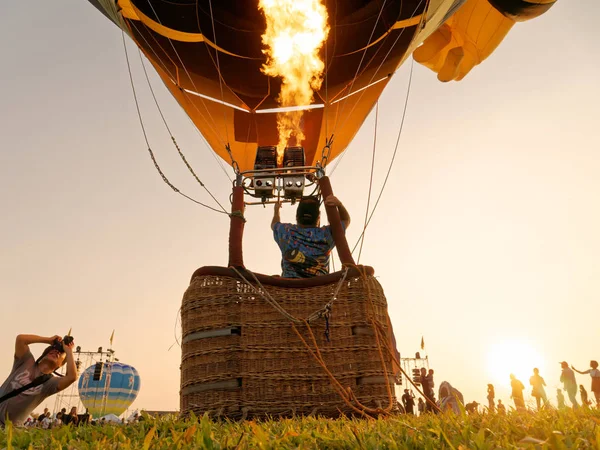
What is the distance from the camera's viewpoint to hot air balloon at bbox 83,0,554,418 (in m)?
3.23

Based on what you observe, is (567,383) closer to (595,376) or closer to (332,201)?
(595,376)

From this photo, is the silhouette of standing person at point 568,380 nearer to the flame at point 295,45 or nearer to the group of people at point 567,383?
the group of people at point 567,383

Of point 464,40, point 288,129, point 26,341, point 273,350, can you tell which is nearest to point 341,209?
point 273,350

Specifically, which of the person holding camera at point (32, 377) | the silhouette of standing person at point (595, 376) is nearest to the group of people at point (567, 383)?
the silhouette of standing person at point (595, 376)

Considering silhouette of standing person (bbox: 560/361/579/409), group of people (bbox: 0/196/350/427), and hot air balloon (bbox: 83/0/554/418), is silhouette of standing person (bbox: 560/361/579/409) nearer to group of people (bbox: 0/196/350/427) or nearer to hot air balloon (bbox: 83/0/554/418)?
hot air balloon (bbox: 83/0/554/418)

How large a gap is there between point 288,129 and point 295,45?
1494mm

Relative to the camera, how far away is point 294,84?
7562mm

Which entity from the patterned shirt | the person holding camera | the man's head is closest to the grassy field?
the person holding camera

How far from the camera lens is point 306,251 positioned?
414 cm

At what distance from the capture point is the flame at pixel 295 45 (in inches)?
266

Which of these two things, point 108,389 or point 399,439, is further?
point 108,389

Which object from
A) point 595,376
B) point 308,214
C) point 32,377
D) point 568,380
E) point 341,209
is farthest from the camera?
point 568,380

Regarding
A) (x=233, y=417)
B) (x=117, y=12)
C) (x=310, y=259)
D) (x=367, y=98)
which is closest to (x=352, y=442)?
(x=233, y=417)

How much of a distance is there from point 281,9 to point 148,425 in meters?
6.06
